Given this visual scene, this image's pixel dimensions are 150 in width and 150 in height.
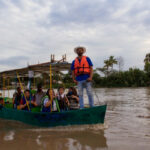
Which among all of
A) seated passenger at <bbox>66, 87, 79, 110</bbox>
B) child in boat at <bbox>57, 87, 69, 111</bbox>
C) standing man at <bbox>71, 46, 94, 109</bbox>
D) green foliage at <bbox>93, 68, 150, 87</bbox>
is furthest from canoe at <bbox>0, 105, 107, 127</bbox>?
green foliage at <bbox>93, 68, 150, 87</bbox>

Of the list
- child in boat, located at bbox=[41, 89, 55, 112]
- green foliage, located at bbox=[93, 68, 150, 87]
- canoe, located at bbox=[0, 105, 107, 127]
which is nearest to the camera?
canoe, located at bbox=[0, 105, 107, 127]

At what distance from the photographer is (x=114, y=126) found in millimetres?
6129

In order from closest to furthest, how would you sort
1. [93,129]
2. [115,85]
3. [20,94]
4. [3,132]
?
1. [93,129]
2. [3,132]
3. [20,94]
4. [115,85]

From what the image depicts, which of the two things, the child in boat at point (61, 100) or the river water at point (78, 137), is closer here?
→ the river water at point (78, 137)

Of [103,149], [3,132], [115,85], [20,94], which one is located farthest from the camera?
[115,85]

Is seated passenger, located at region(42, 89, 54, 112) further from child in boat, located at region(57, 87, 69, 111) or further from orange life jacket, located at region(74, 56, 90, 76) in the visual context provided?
orange life jacket, located at region(74, 56, 90, 76)

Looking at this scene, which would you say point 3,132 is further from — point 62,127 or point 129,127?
point 129,127

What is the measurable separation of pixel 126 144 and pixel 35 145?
6.37 feet

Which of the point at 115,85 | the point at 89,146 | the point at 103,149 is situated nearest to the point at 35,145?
the point at 89,146

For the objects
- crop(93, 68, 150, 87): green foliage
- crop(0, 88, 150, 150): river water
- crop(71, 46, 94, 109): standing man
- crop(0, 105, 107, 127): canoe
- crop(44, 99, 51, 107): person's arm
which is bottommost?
crop(0, 88, 150, 150): river water

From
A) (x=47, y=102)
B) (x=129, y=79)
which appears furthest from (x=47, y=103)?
(x=129, y=79)

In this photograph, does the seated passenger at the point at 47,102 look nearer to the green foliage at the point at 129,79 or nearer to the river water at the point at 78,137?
the river water at the point at 78,137

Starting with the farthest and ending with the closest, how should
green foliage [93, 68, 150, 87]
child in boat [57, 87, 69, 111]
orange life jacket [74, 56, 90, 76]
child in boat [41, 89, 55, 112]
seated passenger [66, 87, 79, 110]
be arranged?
green foliage [93, 68, 150, 87] < seated passenger [66, 87, 79, 110] < child in boat [57, 87, 69, 111] < child in boat [41, 89, 55, 112] < orange life jacket [74, 56, 90, 76]

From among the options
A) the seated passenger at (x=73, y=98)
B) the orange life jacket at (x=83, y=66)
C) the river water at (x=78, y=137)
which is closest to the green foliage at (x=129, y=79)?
the seated passenger at (x=73, y=98)
